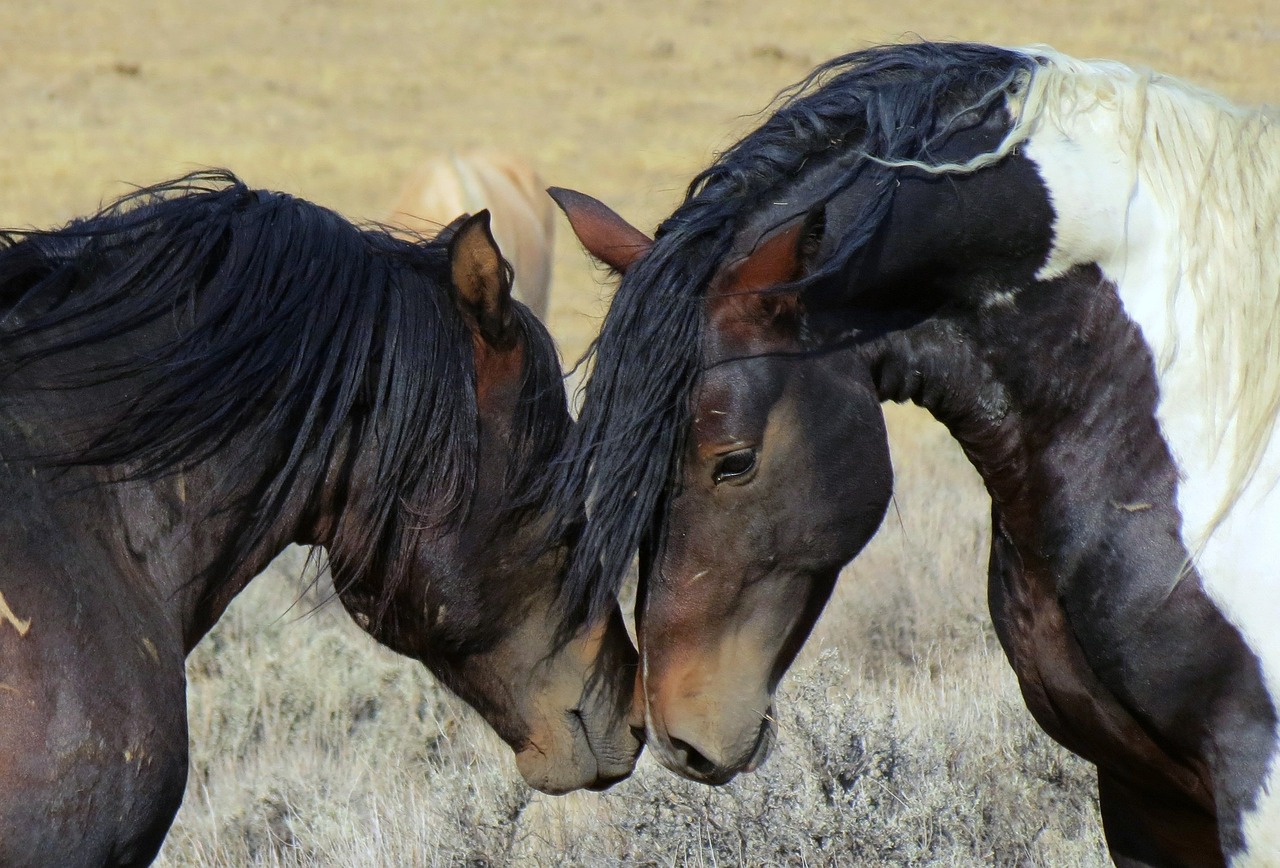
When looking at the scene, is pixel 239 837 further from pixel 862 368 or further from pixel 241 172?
pixel 241 172

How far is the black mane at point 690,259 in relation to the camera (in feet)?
7.35

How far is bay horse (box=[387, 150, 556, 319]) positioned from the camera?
10.1 m

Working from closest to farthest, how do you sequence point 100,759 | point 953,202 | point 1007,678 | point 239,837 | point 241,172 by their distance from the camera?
1. point 100,759
2. point 953,202
3. point 239,837
4. point 1007,678
5. point 241,172

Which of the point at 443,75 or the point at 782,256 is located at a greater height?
the point at 782,256

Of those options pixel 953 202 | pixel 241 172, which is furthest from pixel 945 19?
pixel 953 202

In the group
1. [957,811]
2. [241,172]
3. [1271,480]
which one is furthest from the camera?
[241,172]

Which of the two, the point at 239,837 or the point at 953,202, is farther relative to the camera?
the point at 239,837

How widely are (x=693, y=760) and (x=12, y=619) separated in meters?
1.16

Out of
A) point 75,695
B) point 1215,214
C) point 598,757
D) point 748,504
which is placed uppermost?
point 1215,214

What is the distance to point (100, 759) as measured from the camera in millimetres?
1918

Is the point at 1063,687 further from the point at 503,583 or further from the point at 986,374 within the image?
the point at 503,583

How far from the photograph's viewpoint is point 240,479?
2264 millimetres

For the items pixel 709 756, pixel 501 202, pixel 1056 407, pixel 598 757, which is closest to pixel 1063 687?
pixel 1056 407

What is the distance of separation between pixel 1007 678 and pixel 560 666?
2.29m
